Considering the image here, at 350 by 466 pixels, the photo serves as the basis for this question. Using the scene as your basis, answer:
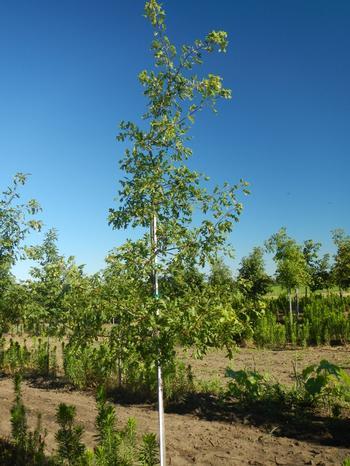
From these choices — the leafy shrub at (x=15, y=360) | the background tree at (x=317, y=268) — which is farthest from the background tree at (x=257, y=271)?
the leafy shrub at (x=15, y=360)

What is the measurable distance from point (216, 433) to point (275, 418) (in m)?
1.05

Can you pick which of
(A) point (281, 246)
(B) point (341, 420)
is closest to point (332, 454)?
(B) point (341, 420)

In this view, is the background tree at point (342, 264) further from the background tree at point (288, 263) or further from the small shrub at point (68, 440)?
the small shrub at point (68, 440)

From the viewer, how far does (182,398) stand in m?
7.22

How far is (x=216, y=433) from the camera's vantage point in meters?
5.77

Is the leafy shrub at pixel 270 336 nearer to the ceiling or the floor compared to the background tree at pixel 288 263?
nearer to the floor

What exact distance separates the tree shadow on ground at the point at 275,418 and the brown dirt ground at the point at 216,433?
0.01m

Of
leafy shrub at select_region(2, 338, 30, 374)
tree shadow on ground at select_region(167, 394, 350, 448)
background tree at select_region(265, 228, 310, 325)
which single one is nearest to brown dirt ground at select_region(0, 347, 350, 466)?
tree shadow on ground at select_region(167, 394, 350, 448)

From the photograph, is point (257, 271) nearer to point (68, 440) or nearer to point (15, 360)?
point (15, 360)

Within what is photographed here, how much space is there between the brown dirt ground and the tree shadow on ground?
1cm

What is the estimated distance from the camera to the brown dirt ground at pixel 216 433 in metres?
4.90

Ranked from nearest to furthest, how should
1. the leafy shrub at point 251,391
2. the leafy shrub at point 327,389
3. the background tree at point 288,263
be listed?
the leafy shrub at point 327,389 < the leafy shrub at point 251,391 < the background tree at point 288,263

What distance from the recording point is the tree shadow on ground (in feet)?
18.0

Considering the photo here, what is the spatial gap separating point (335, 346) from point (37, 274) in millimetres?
9903
